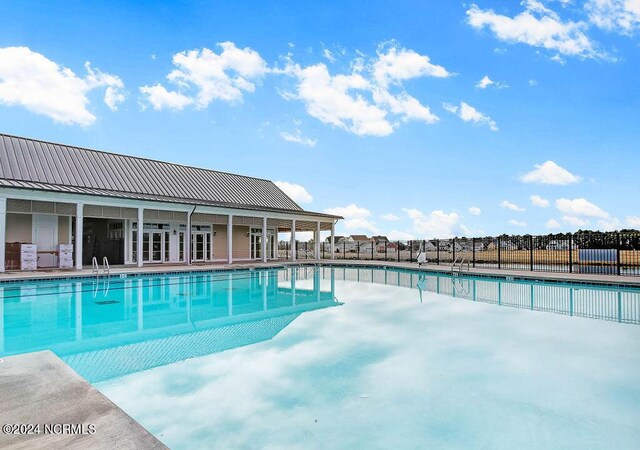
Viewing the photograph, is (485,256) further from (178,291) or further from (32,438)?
(32,438)

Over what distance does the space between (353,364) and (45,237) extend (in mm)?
17621

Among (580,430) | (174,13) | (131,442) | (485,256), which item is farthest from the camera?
(485,256)

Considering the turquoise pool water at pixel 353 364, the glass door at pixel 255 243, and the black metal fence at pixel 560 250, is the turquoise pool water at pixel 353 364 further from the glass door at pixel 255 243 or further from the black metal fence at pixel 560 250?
the glass door at pixel 255 243

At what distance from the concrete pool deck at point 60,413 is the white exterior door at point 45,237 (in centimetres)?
1576

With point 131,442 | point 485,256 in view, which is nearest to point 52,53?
point 131,442

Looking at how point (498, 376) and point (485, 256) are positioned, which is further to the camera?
point (485, 256)

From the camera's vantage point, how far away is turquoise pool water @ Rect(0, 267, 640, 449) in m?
3.72

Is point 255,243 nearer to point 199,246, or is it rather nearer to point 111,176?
point 199,246

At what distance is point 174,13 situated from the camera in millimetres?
17234

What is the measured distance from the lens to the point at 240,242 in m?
26.1

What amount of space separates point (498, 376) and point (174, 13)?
1878cm

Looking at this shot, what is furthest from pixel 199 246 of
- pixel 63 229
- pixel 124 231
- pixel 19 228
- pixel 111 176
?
pixel 19 228

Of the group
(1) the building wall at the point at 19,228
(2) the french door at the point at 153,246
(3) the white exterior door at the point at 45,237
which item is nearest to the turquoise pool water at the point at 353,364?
(3) the white exterior door at the point at 45,237

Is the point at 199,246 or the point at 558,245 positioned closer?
the point at 558,245
